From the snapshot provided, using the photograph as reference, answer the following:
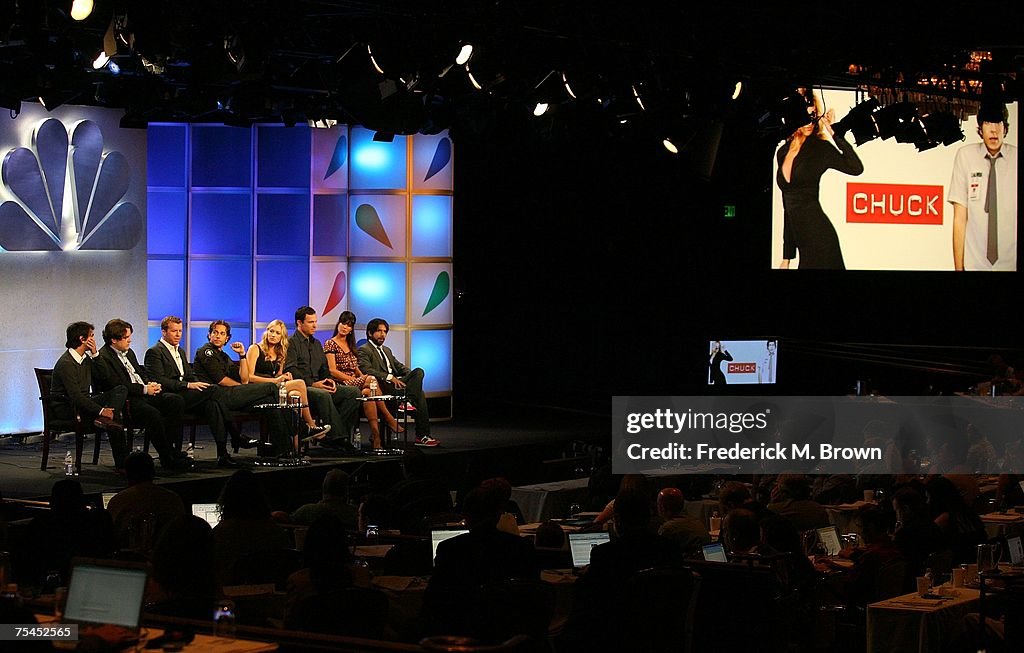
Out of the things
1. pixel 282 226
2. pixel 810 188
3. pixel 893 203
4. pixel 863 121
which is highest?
pixel 863 121

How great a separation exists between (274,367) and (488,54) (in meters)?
3.16

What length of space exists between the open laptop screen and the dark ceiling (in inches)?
205

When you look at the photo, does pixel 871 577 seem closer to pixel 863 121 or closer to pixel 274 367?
pixel 274 367

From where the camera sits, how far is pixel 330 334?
44.9 feet

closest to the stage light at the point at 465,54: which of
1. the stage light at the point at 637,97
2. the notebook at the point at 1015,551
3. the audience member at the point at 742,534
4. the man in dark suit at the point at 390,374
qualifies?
the stage light at the point at 637,97

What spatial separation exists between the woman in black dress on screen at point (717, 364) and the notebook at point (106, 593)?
33.9 feet

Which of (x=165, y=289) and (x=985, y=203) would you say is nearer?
(x=165, y=289)

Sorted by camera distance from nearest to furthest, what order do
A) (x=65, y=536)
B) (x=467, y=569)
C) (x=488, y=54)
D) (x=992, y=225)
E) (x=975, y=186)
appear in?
(x=467, y=569) → (x=65, y=536) → (x=488, y=54) → (x=975, y=186) → (x=992, y=225)

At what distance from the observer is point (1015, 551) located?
6691 mm

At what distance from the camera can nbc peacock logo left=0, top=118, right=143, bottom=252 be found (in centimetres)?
1174

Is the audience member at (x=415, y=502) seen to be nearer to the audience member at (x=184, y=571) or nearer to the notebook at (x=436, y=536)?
the notebook at (x=436, y=536)

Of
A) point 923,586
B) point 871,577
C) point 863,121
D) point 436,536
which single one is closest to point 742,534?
point 871,577

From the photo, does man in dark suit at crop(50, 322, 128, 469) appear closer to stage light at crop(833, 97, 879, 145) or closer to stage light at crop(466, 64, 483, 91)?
stage light at crop(466, 64, 483, 91)

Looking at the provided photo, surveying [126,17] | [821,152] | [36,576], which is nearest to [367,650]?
[36,576]
